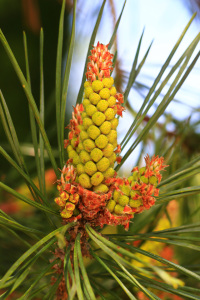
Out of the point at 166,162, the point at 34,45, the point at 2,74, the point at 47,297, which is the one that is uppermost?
the point at 34,45

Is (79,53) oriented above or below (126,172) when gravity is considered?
above

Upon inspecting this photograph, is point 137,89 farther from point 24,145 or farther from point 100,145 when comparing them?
point 100,145

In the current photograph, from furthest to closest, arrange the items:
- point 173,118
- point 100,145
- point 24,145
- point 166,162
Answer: point 173,118
point 24,145
point 166,162
point 100,145

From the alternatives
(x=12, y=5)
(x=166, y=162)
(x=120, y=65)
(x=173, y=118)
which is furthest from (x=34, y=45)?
(x=166, y=162)

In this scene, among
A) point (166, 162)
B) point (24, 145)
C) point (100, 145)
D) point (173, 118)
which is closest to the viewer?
point (100, 145)

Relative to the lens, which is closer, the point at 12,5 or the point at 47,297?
the point at 47,297

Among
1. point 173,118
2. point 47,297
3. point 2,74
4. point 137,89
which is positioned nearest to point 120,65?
point 137,89
